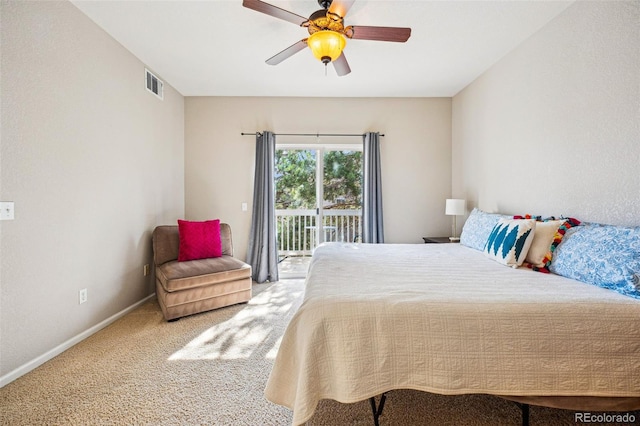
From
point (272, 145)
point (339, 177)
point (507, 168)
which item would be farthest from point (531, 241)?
point (272, 145)

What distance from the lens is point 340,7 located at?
6.10 ft

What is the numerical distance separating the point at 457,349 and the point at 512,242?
1.24 meters

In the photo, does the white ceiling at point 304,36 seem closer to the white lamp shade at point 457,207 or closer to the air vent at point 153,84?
the air vent at point 153,84

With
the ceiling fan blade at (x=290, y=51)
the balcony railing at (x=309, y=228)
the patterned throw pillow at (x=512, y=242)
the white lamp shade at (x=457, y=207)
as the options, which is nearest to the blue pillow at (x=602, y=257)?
the patterned throw pillow at (x=512, y=242)

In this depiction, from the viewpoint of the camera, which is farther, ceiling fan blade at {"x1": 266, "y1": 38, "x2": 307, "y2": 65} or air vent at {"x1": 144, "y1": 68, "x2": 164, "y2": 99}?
air vent at {"x1": 144, "y1": 68, "x2": 164, "y2": 99}

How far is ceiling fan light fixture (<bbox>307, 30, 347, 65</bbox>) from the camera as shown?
1.97m

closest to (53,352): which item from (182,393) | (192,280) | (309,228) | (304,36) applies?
(192,280)

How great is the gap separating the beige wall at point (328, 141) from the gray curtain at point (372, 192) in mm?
179

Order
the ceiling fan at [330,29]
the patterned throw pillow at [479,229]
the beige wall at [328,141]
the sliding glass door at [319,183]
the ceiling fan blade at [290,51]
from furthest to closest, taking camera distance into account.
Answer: the sliding glass door at [319,183]
the beige wall at [328,141]
the patterned throw pillow at [479,229]
the ceiling fan blade at [290,51]
the ceiling fan at [330,29]

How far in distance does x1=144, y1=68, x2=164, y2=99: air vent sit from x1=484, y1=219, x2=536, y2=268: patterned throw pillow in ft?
13.0

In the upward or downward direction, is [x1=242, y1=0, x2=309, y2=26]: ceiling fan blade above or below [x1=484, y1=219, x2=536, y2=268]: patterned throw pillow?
above

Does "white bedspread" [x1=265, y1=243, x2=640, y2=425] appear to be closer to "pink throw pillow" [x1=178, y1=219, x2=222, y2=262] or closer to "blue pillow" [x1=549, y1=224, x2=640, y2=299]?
"blue pillow" [x1=549, y1=224, x2=640, y2=299]

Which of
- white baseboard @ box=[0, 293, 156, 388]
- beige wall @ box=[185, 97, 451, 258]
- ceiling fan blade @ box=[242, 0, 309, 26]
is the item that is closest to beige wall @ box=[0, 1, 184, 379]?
white baseboard @ box=[0, 293, 156, 388]

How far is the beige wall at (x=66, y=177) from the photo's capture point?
188 cm
